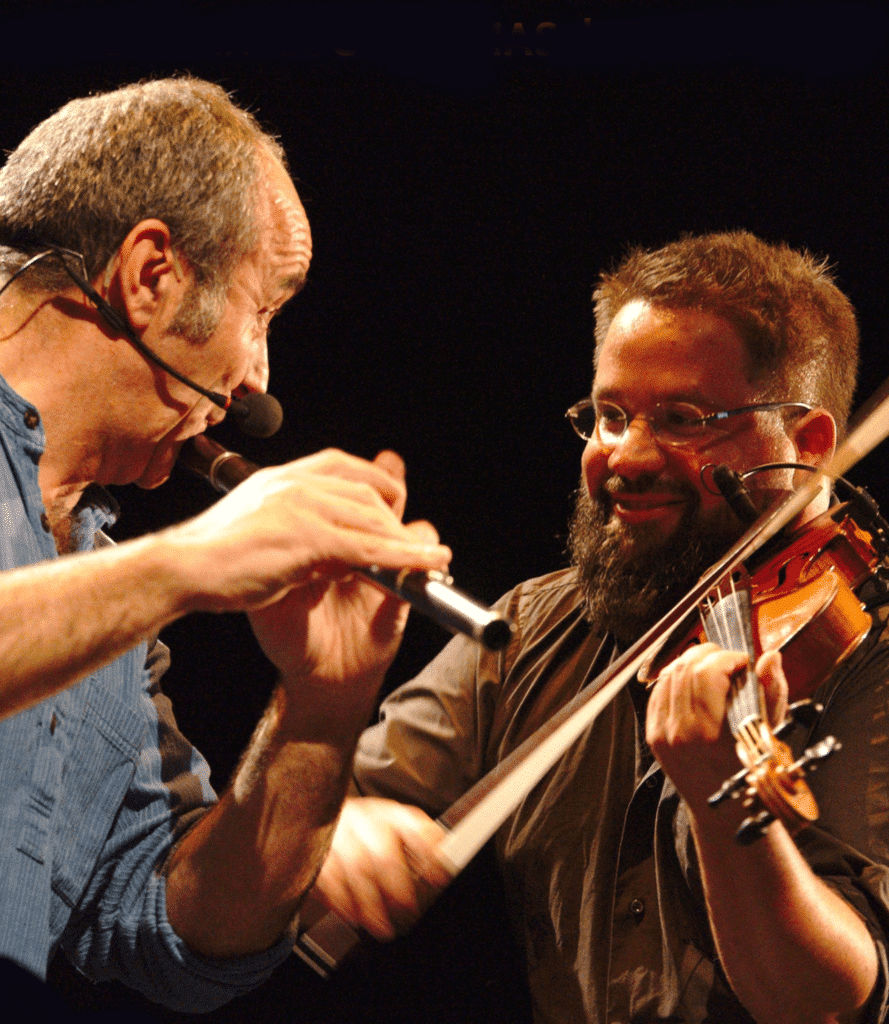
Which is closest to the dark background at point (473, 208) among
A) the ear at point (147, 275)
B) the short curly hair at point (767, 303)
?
the short curly hair at point (767, 303)

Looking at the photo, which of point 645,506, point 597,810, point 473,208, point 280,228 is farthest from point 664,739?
point 473,208

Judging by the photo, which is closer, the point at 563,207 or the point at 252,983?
the point at 252,983

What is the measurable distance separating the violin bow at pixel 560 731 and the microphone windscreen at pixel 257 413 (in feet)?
2.14

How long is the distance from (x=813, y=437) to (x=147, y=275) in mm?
1205

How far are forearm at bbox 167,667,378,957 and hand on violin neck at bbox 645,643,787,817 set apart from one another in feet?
1.36

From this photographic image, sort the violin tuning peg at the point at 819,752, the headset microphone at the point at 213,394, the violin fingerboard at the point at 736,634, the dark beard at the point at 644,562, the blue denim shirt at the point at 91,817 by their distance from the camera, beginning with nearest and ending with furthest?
the violin tuning peg at the point at 819,752, the violin fingerboard at the point at 736,634, the blue denim shirt at the point at 91,817, the headset microphone at the point at 213,394, the dark beard at the point at 644,562

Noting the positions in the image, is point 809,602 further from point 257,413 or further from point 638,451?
point 257,413

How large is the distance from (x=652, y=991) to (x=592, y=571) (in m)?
0.71

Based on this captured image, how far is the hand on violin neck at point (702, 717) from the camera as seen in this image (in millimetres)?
1145

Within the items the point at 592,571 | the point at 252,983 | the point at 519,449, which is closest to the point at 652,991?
the point at 252,983

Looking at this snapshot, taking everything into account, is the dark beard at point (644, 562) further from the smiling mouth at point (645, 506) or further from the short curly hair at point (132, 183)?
the short curly hair at point (132, 183)

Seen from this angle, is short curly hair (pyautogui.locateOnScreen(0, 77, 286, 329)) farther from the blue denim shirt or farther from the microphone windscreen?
the blue denim shirt

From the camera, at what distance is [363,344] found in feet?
9.04

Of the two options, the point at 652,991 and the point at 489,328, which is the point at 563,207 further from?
the point at 652,991
